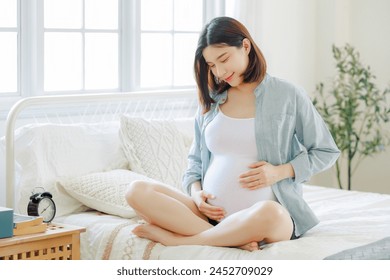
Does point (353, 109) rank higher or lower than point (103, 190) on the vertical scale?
higher

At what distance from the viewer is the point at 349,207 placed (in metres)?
3.22

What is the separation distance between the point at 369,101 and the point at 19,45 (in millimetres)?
2278

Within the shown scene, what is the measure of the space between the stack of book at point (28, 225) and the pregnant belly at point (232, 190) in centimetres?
59

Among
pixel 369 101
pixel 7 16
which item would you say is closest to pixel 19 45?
pixel 7 16

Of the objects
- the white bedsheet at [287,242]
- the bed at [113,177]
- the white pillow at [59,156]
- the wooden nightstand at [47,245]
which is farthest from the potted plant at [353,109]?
the wooden nightstand at [47,245]

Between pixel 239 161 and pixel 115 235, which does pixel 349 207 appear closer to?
pixel 239 161

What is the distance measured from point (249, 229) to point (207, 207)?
25 centimetres

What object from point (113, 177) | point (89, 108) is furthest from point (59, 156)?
point (89, 108)

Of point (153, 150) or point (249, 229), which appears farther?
point (153, 150)

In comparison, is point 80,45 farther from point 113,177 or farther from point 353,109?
point 353,109

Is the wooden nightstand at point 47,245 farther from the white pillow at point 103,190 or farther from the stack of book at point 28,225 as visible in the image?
the white pillow at point 103,190

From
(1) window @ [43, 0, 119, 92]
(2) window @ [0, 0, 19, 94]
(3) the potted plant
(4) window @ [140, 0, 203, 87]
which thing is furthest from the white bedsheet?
(3) the potted plant

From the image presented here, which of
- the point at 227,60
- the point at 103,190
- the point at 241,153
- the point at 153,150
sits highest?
the point at 227,60

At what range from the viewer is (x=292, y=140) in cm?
276
